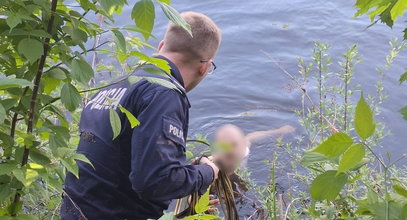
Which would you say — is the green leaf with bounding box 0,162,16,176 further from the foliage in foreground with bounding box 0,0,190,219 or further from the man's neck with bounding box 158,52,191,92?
the man's neck with bounding box 158,52,191,92

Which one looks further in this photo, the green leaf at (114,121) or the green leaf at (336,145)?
the green leaf at (114,121)

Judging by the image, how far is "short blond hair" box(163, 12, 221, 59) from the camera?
3777 mm

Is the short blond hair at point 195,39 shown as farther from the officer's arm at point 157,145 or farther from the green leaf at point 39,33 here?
the green leaf at point 39,33

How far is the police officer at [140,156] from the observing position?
318cm

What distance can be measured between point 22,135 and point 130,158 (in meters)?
1.50

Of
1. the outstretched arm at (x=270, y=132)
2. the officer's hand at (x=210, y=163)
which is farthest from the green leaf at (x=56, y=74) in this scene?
the outstretched arm at (x=270, y=132)

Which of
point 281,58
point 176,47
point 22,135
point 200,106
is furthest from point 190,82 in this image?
point 281,58

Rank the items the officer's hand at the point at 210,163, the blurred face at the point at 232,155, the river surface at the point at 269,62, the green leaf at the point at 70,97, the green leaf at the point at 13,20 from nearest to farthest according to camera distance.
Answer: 1. the green leaf at the point at 13,20
2. the green leaf at the point at 70,97
3. the officer's hand at the point at 210,163
4. the blurred face at the point at 232,155
5. the river surface at the point at 269,62

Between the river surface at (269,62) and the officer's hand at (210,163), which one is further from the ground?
the officer's hand at (210,163)

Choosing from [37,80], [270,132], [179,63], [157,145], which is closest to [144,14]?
[37,80]

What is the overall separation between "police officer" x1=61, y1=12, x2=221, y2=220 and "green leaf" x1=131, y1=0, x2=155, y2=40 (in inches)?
39.4

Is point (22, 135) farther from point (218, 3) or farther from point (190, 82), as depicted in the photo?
point (218, 3)

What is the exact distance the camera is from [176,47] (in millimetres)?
3771

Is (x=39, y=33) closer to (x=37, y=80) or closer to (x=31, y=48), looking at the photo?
(x=31, y=48)
